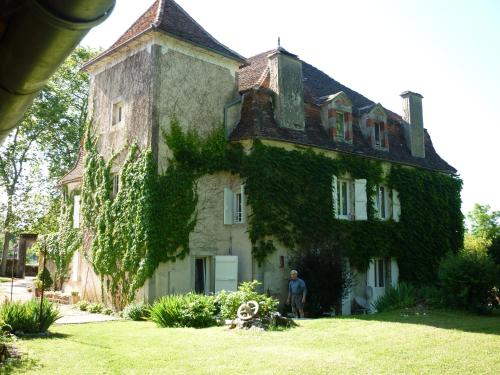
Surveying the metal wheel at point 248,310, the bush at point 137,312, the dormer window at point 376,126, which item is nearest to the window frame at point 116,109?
the bush at point 137,312

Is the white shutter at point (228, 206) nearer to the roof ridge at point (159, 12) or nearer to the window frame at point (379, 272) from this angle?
the roof ridge at point (159, 12)

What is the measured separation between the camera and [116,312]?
17.1 meters

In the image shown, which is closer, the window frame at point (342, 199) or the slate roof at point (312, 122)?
the slate roof at point (312, 122)

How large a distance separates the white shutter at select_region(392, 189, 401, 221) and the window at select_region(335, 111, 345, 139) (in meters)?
3.55

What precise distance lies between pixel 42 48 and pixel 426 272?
73.4ft

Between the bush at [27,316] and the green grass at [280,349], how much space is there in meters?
0.43

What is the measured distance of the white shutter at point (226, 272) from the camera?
16.8 metres

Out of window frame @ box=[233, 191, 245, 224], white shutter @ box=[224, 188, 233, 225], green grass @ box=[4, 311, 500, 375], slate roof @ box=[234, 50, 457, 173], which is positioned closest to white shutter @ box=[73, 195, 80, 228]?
white shutter @ box=[224, 188, 233, 225]

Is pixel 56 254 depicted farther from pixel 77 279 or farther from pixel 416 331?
pixel 416 331

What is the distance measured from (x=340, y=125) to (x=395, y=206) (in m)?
4.32

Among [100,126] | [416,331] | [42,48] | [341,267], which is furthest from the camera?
[100,126]

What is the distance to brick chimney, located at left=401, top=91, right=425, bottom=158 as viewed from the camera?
78.0 feet

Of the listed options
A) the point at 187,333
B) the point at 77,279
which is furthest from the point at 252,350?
the point at 77,279

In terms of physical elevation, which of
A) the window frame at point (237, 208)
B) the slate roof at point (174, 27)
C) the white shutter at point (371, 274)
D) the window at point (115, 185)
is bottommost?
the white shutter at point (371, 274)
